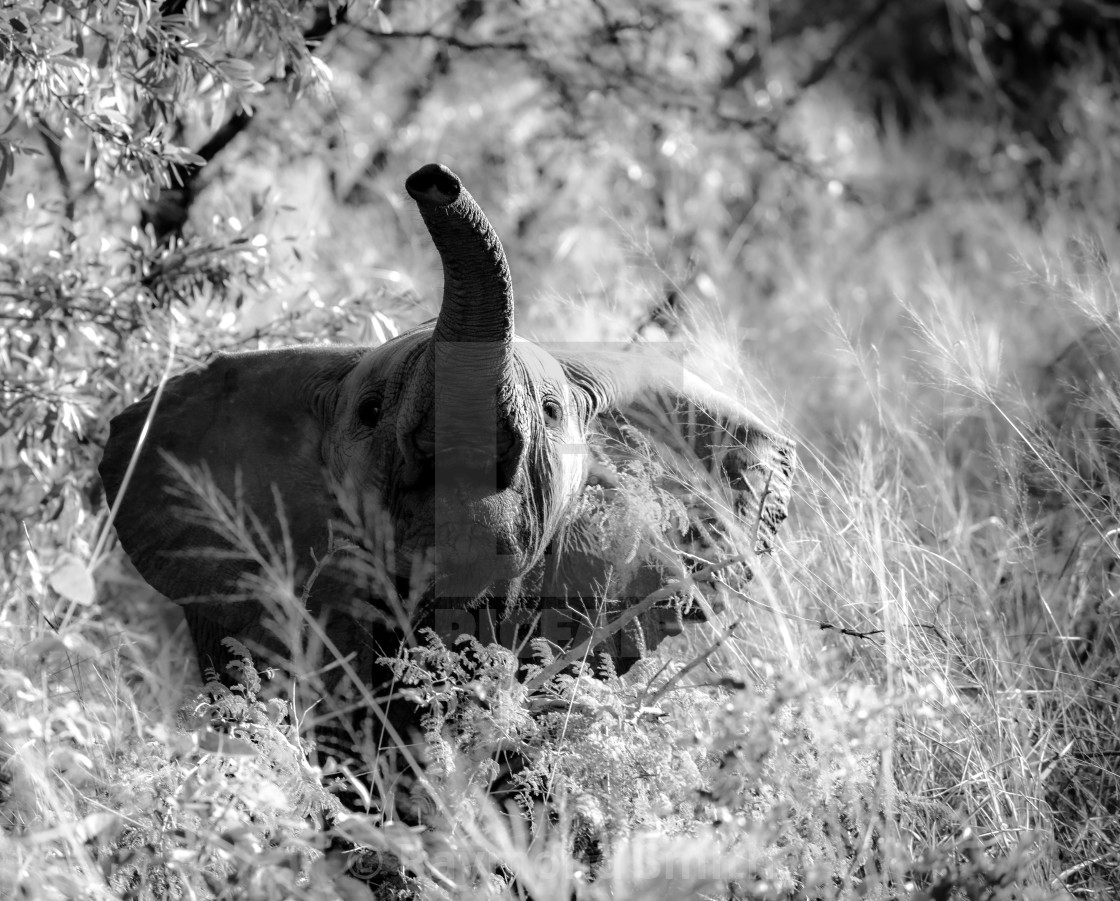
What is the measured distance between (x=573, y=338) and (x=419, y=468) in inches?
139

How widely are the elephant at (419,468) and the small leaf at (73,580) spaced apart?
0.21 metres

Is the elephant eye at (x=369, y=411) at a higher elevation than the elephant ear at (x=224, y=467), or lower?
higher

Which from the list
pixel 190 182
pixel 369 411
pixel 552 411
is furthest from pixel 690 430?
pixel 190 182

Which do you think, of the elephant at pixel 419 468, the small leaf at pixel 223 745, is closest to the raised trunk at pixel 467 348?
the elephant at pixel 419 468

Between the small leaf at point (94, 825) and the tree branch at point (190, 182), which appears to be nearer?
the small leaf at point (94, 825)

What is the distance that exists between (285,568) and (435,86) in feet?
16.9

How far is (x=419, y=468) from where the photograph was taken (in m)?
2.82

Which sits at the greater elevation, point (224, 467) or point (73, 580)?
point (224, 467)

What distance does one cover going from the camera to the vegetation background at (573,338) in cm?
276

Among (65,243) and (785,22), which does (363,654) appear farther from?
(785,22)

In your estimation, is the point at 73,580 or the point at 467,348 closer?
the point at 467,348

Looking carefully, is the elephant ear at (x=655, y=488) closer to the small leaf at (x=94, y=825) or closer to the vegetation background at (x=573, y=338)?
the vegetation background at (x=573, y=338)

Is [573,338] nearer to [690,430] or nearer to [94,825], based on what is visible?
[690,430]

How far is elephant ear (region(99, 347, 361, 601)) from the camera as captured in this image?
3457 mm
